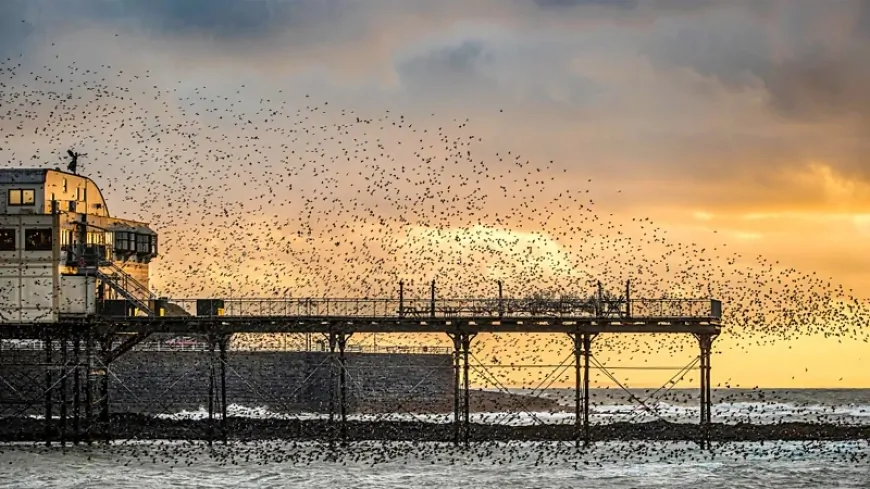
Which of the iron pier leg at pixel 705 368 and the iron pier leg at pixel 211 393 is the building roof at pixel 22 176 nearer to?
the iron pier leg at pixel 211 393

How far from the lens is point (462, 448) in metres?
70.1

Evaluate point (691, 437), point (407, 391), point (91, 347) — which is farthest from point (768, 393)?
point (91, 347)

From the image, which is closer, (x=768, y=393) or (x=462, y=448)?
(x=462, y=448)

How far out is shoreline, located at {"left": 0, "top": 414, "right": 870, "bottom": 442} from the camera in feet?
245

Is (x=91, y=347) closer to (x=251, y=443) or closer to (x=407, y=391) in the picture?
(x=251, y=443)

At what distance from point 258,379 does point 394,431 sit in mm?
19585

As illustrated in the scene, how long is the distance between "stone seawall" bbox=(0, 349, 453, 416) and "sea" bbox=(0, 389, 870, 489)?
64.7 ft

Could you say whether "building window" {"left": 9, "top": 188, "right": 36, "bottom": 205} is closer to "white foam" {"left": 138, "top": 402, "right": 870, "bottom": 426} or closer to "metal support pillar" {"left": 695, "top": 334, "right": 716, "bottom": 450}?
"white foam" {"left": 138, "top": 402, "right": 870, "bottom": 426}

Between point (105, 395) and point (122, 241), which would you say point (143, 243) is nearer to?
point (122, 241)

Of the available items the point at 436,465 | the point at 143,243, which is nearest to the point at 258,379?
the point at 143,243

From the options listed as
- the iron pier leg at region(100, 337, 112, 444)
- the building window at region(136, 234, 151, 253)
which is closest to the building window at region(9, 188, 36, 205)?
the iron pier leg at region(100, 337, 112, 444)

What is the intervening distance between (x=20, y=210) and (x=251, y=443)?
15.7m

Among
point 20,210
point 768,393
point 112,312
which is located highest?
point 20,210

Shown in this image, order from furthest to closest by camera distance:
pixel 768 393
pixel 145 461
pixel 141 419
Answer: pixel 768 393, pixel 141 419, pixel 145 461
